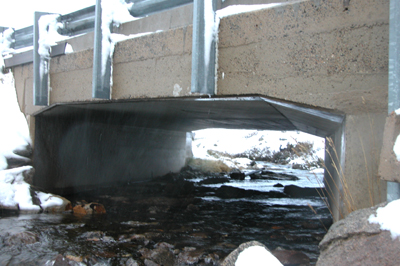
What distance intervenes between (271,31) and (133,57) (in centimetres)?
222

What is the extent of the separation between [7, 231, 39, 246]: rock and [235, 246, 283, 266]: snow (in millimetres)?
2974

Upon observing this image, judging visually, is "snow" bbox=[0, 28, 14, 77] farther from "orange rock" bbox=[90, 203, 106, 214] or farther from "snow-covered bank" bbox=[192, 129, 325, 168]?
"snow-covered bank" bbox=[192, 129, 325, 168]

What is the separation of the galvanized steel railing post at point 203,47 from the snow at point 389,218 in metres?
2.29

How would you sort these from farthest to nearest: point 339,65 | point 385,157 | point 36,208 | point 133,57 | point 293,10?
point 36,208 < point 133,57 < point 293,10 < point 339,65 < point 385,157

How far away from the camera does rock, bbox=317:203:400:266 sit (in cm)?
180

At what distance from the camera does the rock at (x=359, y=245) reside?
1.80 metres

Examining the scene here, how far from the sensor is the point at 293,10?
3.25 meters

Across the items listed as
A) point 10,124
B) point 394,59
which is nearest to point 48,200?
point 10,124

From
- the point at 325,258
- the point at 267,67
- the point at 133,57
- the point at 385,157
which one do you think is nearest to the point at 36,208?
the point at 133,57

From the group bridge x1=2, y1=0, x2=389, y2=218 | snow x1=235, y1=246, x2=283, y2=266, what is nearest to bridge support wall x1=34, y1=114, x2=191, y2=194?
bridge x1=2, y1=0, x2=389, y2=218

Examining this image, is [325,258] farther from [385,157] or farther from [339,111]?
[339,111]

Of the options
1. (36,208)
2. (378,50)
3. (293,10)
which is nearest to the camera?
(378,50)

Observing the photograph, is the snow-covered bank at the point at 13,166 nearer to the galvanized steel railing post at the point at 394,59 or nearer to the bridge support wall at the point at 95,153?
the bridge support wall at the point at 95,153

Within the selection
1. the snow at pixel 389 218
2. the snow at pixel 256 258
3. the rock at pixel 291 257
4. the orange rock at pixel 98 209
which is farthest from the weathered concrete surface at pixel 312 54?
the orange rock at pixel 98 209
